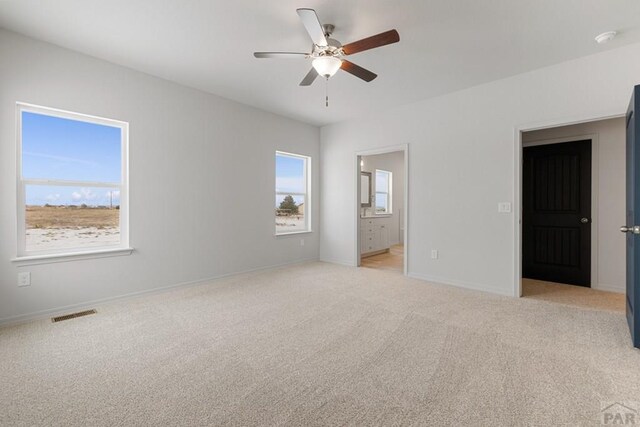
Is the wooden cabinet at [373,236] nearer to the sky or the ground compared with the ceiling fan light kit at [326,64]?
nearer to the ground

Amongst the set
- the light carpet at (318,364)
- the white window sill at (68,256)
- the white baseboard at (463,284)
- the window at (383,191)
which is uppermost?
the window at (383,191)

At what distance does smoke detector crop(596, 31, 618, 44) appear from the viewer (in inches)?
104

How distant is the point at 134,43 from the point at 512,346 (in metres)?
4.30

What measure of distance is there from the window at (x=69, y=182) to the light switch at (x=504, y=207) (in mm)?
4556

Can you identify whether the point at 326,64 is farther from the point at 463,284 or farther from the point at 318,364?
the point at 463,284

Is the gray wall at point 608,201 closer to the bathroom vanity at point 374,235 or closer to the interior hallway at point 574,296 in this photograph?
the interior hallway at point 574,296

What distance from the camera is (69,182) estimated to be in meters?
3.12

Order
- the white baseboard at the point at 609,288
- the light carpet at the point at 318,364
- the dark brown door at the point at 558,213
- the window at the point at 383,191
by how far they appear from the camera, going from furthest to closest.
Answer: the window at the point at 383,191
the dark brown door at the point at 558,213
the white baseboard at the point at 609,288
the light carpet at the point at 318,364

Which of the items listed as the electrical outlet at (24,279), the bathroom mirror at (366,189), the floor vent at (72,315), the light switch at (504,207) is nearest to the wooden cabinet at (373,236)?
the bathroom mirror at (366,189)

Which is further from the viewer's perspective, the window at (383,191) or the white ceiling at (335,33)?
the window at (383,191)

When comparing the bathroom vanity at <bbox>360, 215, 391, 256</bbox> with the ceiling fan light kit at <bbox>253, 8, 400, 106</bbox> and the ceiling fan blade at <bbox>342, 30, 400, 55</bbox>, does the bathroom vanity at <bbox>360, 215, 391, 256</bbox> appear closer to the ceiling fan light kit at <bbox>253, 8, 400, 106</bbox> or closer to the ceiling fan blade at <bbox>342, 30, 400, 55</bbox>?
the ceiling fan light kit at <bbox>253, 8, 400, 106</bbox>

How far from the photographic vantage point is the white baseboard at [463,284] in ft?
12.2

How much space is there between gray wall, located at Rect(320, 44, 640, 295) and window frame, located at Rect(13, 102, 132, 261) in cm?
358

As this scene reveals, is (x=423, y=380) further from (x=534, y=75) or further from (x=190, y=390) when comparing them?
(x=534, y=75)
